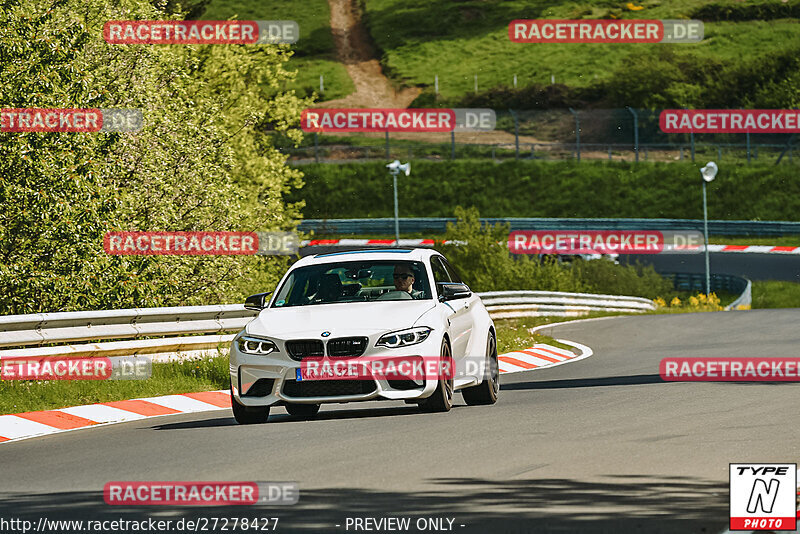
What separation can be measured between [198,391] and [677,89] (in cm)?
7492

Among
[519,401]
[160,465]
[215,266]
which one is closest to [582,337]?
[215,266]

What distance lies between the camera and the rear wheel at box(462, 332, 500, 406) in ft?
47.3

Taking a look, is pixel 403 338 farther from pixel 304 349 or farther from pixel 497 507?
pixel 497 507

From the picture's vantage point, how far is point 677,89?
87500mm

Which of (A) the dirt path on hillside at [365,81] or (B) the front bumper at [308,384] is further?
(A) the dirt path on hillside at [365,81]

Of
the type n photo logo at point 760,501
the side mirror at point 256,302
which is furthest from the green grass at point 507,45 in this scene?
the type n photo logo at point 760,501

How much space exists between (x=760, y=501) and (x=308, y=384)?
220 inches

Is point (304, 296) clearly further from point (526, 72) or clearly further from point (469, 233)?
point (526, 72)

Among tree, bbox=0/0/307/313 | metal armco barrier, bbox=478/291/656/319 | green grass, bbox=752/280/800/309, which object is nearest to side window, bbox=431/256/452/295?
tree, bbox=0/0/307/313

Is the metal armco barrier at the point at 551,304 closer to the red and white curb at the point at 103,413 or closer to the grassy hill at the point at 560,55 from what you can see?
the red and white curb at the point at 103,413

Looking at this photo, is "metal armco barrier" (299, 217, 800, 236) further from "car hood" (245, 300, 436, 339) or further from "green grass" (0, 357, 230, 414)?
"car hood" (245, 300, 436, 339)

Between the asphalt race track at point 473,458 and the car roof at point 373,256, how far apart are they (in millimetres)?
1576

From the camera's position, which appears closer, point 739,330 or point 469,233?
point 739,330

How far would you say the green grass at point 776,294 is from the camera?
4728 centimetres
